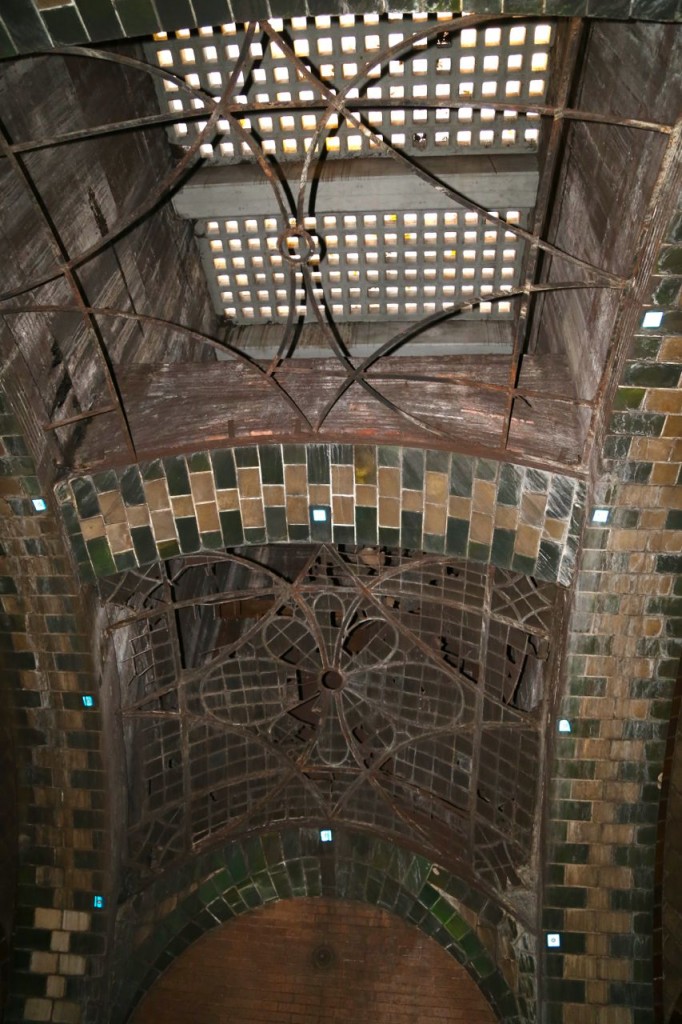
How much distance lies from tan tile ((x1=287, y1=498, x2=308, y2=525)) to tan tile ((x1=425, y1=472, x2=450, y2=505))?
670mm

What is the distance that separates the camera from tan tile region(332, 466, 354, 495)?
4156mm

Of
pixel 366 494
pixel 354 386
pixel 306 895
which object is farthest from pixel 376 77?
pixel 306 895

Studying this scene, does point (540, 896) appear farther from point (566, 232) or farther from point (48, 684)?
point (566, 232)

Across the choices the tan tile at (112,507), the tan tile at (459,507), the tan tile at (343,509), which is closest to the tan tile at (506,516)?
the tan tile at (459,507)

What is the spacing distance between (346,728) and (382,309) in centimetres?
310

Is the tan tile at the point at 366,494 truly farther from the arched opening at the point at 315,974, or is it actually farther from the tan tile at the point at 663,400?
the arched opening at the point at 315,974

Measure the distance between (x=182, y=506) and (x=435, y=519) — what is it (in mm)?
1375

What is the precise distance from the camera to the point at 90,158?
434 cm

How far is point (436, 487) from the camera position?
410cm

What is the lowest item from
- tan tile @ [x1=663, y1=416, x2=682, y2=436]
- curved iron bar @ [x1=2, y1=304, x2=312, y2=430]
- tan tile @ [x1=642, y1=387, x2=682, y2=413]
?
tan tile @ [x1=663, y1=416, x2=682, y2=436]

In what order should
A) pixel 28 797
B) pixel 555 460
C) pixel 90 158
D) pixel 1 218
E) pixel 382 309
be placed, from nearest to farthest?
pixel 1 218
pixel 555 460
pixel 90 158
pixel 28 797
pixel 382 309

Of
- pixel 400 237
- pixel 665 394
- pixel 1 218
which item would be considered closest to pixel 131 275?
pixel 1 218

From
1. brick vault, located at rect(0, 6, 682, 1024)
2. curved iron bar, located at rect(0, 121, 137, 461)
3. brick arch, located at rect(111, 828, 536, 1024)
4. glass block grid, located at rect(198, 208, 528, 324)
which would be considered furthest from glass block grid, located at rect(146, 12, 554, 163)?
brick arch, located at rect(111, 828, 536, 1024)

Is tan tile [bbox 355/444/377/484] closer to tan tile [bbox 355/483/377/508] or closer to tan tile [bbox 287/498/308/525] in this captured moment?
tan tile [bbox 355/483/377/508]
